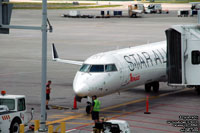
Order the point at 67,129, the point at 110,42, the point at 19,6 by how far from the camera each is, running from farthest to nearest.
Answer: the point at 19,6 < the point at 110,42 < the point at 67,129

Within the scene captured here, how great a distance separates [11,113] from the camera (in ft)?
87.0

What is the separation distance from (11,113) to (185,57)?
30.2 ft

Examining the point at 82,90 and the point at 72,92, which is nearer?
the point at 82,90

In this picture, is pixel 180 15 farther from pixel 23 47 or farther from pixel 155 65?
pixel 155 65

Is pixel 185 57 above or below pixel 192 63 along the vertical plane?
above

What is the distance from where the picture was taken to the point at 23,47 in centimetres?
7388

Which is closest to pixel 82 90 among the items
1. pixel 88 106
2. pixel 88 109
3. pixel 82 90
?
pixel 82 90

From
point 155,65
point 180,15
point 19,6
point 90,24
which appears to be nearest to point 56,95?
point 155,65

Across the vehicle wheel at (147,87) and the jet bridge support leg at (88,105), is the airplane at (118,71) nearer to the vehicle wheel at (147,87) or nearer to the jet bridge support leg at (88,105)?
the jet bridge support leg at (88,105)

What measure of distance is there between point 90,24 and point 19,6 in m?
79.3

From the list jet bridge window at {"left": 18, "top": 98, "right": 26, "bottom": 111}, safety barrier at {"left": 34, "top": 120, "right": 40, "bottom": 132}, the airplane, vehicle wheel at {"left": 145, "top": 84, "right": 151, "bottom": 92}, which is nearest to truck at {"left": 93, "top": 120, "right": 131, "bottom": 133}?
safety barrier at {"left": 34, "top": 120, "right": 40, "bottom": 132}

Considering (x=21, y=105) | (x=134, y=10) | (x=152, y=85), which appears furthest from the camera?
(x=134, y=10)

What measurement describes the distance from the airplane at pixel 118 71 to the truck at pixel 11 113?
16.5 ft

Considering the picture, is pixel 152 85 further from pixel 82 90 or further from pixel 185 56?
pixel 185 56
